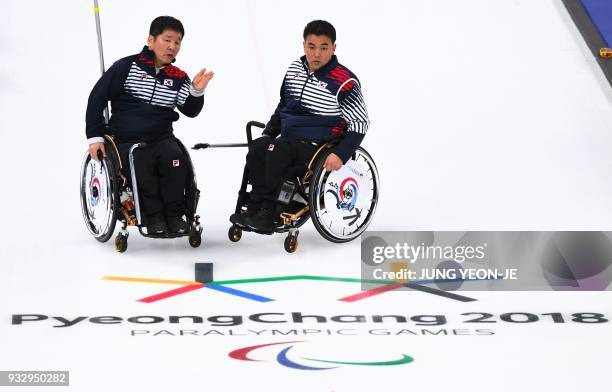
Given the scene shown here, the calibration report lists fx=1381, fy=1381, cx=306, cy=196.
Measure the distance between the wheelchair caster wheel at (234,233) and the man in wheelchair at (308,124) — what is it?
123mm

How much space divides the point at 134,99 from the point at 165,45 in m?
0.31

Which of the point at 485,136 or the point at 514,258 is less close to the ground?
the point at 485,136

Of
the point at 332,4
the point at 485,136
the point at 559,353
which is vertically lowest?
the point at 559,353

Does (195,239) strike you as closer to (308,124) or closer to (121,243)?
(121,243)

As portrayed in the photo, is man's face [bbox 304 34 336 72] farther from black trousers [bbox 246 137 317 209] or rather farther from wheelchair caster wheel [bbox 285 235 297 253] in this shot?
wheelchair caster wheel [bbox 285 235 297 253]

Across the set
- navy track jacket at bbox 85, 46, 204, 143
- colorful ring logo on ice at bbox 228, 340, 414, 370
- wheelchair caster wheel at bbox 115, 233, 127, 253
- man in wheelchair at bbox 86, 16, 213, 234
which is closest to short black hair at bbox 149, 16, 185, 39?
man in wheelchair at bbox 86, 16, 213, 234

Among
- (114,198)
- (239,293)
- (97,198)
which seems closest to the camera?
(239,293)

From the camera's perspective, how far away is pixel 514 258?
22.6 ft

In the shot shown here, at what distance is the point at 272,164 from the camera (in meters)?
6.82

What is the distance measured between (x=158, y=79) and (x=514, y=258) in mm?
1987

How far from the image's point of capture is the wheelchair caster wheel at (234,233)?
7.08 meters

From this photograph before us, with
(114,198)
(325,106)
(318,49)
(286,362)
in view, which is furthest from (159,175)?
(286,362)

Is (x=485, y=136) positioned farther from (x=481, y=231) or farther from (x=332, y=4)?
(x=332, y=4)

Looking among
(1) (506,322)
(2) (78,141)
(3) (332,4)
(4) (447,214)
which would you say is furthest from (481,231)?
(3) (332,4)
